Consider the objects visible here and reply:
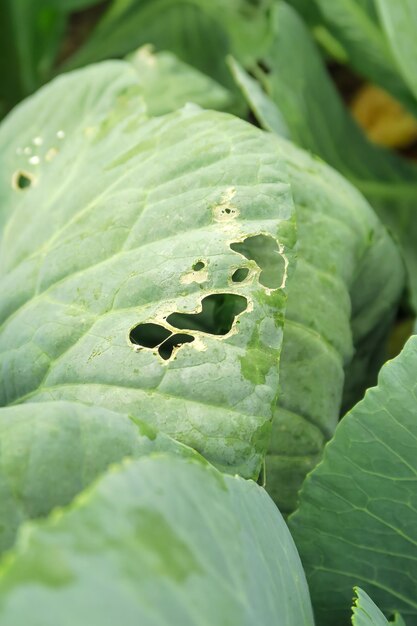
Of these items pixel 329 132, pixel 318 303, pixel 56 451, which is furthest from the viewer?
pixel 329 132

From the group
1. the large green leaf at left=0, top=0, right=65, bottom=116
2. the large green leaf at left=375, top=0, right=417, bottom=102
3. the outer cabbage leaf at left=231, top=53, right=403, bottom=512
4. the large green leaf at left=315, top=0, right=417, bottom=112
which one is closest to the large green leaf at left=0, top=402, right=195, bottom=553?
the outer cabbage leaf at left=231, top=53, right=403, bottom=512

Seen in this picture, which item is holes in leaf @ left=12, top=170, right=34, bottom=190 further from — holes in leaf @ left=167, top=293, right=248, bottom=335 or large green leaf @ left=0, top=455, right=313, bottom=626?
large green leaf @ left=0, top=455, right=313, bottom=626

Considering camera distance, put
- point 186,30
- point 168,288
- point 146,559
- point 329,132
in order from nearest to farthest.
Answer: point 146,559 < point 168,288 < point 329,132 < point 186,30

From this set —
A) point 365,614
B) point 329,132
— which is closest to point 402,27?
point 329,132

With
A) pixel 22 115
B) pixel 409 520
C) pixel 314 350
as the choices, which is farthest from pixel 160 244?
pixel 22 115

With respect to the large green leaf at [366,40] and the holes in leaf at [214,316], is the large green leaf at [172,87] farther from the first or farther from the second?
the holes in leaf at [214,316]

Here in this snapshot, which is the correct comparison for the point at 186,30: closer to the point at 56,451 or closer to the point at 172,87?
the point at 172,87
